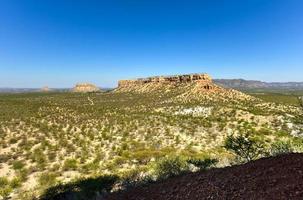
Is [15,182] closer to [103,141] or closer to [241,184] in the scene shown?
[103,141]

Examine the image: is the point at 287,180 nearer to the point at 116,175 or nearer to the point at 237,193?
the point at 237,193

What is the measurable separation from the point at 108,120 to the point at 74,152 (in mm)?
15714

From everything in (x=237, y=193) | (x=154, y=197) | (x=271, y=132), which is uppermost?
(x=237, y=193)

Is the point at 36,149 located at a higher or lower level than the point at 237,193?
lower

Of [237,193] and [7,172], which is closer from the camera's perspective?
[237,193]

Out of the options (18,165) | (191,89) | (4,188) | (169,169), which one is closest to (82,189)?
(4,188)

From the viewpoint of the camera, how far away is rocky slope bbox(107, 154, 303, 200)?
822cm

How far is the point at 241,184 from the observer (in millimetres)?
9320

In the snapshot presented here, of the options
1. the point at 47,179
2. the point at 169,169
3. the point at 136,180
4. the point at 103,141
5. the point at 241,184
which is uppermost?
the point at 241,184

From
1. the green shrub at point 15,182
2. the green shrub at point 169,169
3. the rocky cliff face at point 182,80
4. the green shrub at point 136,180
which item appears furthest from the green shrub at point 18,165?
the rocky cliff face at point 182,80

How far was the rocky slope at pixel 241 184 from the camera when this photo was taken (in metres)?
8.22

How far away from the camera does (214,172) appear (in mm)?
11477

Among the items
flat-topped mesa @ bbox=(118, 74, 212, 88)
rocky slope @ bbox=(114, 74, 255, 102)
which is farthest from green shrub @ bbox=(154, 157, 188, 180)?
flat-topped mesa @ bbox=(118, 74, 212, 88)

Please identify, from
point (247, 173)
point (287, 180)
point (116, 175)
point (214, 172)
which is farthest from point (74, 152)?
point (287, 180)
